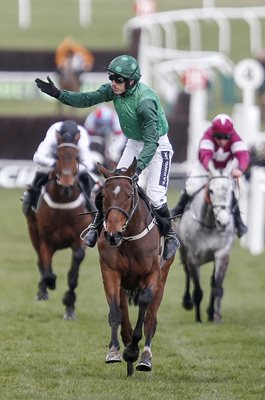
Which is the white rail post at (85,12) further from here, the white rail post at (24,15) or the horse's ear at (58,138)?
the horse's ear at (58,138)

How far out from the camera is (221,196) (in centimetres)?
1187

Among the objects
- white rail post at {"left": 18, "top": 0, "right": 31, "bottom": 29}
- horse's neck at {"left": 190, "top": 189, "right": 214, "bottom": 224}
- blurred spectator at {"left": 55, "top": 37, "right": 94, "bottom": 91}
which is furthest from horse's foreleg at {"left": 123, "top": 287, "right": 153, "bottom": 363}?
white rail post at {"left": 18, "top": 0, "right": 31, "bottom": 29}

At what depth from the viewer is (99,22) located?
4059 cm

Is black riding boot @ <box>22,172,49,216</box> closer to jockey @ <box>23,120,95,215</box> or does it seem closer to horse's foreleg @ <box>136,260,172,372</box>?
jockey @ <box>23,120,95,215</box>

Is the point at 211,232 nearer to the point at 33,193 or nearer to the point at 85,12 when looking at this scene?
the point at 33,193

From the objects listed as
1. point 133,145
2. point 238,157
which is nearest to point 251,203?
point 238,157

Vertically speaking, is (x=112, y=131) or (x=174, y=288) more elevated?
(x=112, y=131)

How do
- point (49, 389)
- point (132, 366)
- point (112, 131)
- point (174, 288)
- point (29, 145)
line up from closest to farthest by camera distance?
point (49, 389), point (132, 366), point (174, 288), point (112, 131), point (29, 145)

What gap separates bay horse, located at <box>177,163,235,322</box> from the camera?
11.9 meters

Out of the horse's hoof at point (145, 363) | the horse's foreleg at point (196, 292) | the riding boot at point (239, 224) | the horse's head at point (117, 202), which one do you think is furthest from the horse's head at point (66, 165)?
the horse's hoof at point (145, 363)

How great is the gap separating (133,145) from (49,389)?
6.53 ft

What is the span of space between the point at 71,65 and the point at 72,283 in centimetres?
1494

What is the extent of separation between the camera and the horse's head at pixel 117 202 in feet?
26.5

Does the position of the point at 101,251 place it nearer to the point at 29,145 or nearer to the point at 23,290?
the point at 23,290
